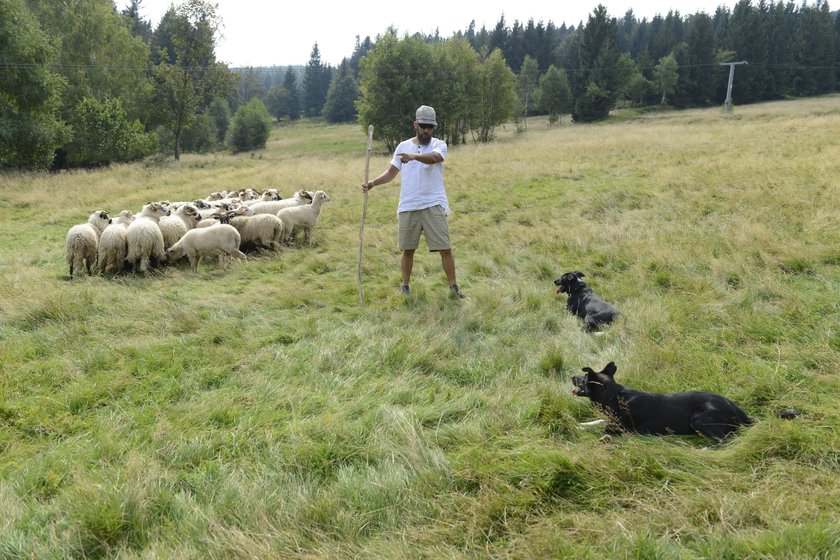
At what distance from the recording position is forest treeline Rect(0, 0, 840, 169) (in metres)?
27.3

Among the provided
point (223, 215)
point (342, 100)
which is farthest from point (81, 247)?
point (342, 100)

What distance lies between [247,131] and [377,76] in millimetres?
28329

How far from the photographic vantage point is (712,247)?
26.6ft

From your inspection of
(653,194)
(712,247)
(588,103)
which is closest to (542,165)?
(653,194)

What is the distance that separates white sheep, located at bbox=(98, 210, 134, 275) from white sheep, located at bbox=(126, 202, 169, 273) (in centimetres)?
14

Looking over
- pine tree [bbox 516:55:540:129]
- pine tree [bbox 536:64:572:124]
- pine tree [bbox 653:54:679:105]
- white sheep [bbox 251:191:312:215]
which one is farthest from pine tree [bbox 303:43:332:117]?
white sheep [bbox 251:191:312:215]

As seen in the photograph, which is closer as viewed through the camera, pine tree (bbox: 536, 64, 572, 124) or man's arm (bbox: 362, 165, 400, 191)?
man's arm (bbox: 362, 165, 400, 191)

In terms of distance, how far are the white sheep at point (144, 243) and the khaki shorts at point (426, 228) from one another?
471 centimetres

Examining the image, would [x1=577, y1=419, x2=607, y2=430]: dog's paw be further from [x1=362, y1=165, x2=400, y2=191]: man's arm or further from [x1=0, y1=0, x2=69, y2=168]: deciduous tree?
[x1=0, y1=0, x2=69, y2=168]: deciduous tree

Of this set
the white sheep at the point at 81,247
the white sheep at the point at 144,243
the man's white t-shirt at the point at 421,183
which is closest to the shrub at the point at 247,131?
the white sheep at the point at 81,247

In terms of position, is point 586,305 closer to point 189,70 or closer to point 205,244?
point 205,244

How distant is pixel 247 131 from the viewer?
64625mm

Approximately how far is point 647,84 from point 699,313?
8130 centimetres

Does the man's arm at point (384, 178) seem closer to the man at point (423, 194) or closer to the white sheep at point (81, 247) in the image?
the man at point (423, 194)
